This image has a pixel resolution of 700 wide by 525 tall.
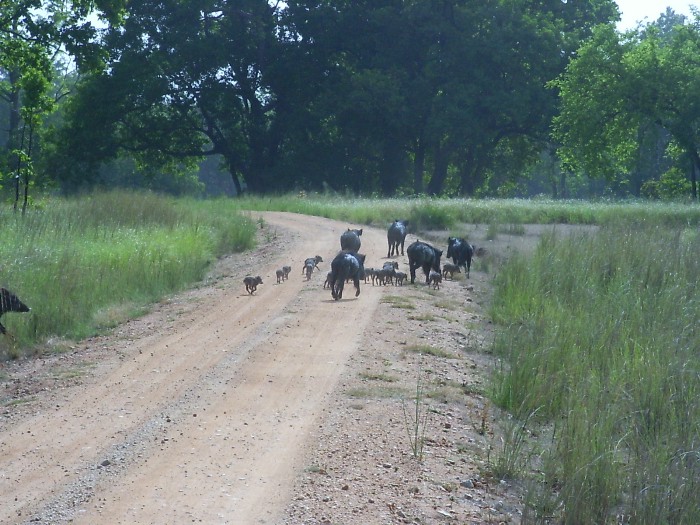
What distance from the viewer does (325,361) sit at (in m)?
11.4

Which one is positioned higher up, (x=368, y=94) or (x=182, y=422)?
(x=368, y=94)

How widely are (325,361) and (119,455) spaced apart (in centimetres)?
392

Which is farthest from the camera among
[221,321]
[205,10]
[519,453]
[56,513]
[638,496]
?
[205,10]

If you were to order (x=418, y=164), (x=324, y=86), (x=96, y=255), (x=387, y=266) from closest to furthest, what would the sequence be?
(x=96, y=255)
(x=387, y=266)
(x=324, y=86)
(x=418, y=164)

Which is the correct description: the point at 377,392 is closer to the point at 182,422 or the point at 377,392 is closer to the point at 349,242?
the point at 182,422

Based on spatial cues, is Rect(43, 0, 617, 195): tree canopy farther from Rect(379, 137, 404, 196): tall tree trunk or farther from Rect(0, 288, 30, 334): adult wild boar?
Rect(0, 288, 30, 334): adult wild boar

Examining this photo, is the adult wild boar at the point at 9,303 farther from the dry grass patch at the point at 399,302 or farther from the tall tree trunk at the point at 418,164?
the tall tree trunk at the point at 418,164

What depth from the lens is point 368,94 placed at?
176 ft

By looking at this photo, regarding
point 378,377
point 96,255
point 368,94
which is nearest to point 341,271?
point 96,255

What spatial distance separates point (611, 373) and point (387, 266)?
8.57m

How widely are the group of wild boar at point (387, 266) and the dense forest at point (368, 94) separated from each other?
1119 inches

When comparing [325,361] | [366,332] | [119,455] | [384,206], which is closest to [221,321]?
[366,332]

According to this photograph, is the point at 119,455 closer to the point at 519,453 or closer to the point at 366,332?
the point at 519,453

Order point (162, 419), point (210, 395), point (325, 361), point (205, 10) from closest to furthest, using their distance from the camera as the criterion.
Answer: point (162, 419) < point (210, 395) < point (325, 361) < point (205, 10)
